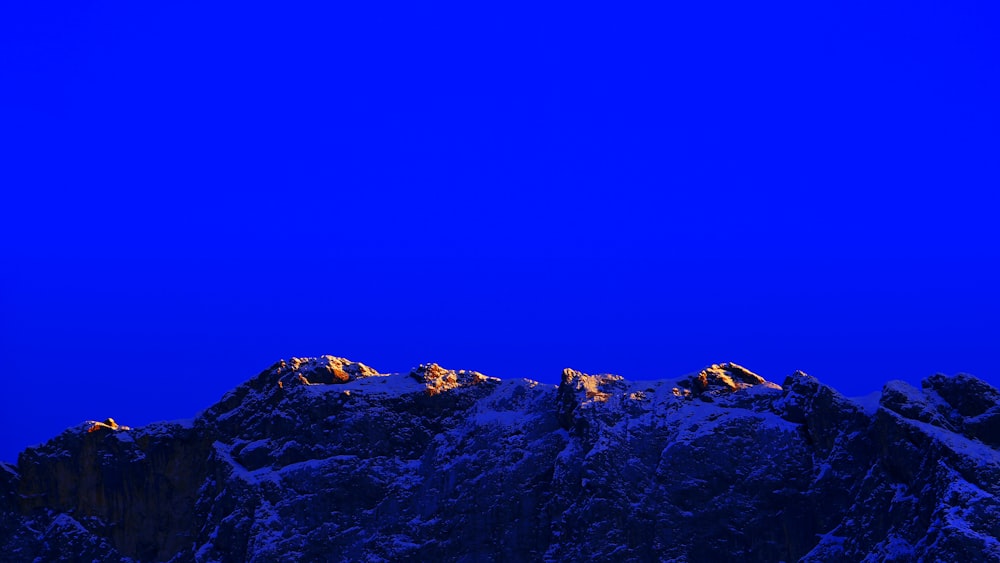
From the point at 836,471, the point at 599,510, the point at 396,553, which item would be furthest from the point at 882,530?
the point at 396,553

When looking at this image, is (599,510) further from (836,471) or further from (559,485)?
(836,471)

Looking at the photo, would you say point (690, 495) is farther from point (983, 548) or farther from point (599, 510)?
point (983, 548)

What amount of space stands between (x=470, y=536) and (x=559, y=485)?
792 centimetres

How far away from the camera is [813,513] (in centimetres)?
19538

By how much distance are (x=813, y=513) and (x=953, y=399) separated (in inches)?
519

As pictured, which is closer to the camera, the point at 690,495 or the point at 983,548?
the point at 983,548

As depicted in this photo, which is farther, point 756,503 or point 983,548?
point 756,503

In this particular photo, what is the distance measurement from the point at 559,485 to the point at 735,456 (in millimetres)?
13386

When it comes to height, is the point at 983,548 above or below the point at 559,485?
below

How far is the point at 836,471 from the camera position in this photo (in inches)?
7682

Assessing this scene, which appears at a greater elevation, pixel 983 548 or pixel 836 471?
pixel 836 471

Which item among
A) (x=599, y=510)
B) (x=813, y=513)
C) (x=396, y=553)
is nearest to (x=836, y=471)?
(x=813, y=513)

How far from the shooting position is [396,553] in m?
200

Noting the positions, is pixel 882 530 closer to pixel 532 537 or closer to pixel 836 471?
pixel 836 471
